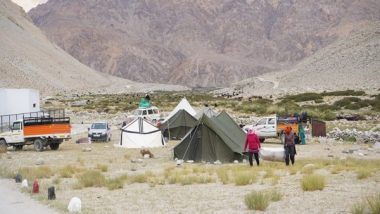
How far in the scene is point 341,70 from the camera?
Answer: 334 feet

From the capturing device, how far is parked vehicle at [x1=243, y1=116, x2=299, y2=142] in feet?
101

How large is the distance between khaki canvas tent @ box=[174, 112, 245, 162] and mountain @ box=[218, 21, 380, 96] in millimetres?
64040

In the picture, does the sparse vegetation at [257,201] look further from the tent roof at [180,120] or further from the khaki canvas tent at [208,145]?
the tent roof at [180,120]

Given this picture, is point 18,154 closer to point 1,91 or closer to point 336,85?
point 1,91

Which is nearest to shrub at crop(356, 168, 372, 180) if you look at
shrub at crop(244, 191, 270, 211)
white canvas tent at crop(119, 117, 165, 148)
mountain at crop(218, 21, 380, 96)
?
shrub at crop(244, 191, 270, 211)

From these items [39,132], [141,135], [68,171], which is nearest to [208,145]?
[68,171]

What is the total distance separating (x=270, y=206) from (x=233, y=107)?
5134cm

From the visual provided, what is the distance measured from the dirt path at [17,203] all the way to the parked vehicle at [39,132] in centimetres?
1179

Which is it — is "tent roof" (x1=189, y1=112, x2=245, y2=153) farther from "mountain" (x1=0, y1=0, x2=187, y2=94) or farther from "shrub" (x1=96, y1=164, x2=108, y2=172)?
"mountain" (x1=0, y1=0, x2=187, y2=94)

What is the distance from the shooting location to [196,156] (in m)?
23.2

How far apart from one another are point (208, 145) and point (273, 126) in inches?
352

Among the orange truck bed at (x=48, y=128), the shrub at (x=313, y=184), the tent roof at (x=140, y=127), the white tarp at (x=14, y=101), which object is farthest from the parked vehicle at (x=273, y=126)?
the white tarp at (x=14, y=101)

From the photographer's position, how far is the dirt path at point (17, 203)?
1298 cm

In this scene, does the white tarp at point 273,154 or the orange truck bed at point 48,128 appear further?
the orange truck bed at point 48,128
